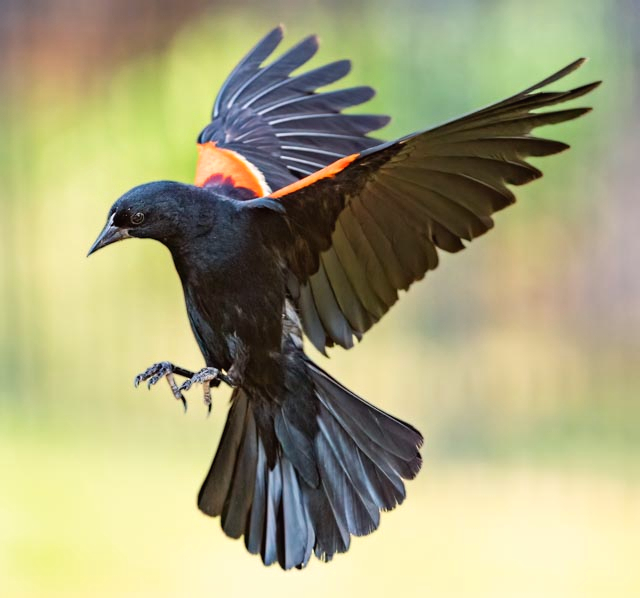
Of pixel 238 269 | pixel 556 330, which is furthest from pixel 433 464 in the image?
pixel 238 269

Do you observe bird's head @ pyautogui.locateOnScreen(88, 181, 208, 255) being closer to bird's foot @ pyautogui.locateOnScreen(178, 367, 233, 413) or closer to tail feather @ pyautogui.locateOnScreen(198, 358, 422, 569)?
bird's foot @ pyautogui.locateOnScreen(178, 367, 233, 413)

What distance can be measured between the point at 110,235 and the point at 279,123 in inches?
25.7

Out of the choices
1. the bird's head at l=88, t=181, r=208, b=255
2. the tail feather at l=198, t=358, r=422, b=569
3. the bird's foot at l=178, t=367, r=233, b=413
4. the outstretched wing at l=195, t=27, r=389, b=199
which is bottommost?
the tail feather at l=198, t=358, r=422, b=569

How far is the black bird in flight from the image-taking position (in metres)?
1.56

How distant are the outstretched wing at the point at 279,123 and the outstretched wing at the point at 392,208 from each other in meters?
0.29

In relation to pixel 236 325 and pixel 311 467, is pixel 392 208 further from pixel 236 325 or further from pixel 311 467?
pixel 311 467

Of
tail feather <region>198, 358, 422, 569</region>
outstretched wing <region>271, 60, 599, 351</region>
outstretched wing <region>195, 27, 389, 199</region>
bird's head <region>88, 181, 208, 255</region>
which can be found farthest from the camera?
outstretched wing <region>195, 27, 389, 199</region>

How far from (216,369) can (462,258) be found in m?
3.00

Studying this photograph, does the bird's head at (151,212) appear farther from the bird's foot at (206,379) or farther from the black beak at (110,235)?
the bird's foot at (206,379)

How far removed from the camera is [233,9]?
4.71m

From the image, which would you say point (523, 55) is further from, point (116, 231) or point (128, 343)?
point (116, 231)

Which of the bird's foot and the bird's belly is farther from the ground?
the bird's belly

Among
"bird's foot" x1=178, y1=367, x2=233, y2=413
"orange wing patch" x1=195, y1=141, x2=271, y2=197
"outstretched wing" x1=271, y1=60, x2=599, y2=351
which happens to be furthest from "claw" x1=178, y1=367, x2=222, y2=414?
"orange wing patch" x1=195, y1=141, x2=271, y2=197

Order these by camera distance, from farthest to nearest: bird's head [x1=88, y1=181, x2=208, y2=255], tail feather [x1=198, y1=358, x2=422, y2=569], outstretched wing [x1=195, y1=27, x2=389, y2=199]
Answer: outstretched wing [x1=195, y1=27, x2=389, y2=199], tail feather [x1=198, y1=358, x2=422, y2=569], bird's head [x1=88, y1=181, x2=208, y2=255]
